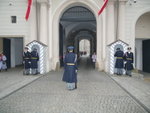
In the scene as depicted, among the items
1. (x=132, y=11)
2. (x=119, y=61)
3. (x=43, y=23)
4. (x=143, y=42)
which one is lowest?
(x=119, y=61)

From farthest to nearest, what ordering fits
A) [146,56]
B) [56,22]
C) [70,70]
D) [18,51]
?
[18,51], [146,56], [56,22], [70,70]

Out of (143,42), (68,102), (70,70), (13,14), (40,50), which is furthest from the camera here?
(143,42)

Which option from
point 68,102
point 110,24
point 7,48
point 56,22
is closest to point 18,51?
point 7,48

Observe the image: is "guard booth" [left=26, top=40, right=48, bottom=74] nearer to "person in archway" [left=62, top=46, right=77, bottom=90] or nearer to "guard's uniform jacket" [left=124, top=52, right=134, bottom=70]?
"person in archway" [left=62, top=46, right=77, bottom=90]

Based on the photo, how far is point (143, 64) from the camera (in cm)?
1958

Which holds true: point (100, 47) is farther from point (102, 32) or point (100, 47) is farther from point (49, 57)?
point (49, 57)

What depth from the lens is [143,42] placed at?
19328mm

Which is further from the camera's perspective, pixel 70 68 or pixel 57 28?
pixel 57 28

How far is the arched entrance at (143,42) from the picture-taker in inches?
678

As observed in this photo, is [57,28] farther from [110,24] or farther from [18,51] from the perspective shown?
[18,51]

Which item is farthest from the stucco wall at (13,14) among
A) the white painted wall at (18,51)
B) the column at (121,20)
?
the column at (121,20)

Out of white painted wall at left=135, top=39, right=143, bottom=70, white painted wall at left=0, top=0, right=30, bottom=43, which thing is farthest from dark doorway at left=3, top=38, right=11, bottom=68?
white painted wall at left=135, top=39, right=143, bottom=70

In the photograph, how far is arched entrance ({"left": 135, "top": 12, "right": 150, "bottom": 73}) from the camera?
17219 mm

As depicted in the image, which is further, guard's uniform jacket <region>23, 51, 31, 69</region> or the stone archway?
the stone archway
